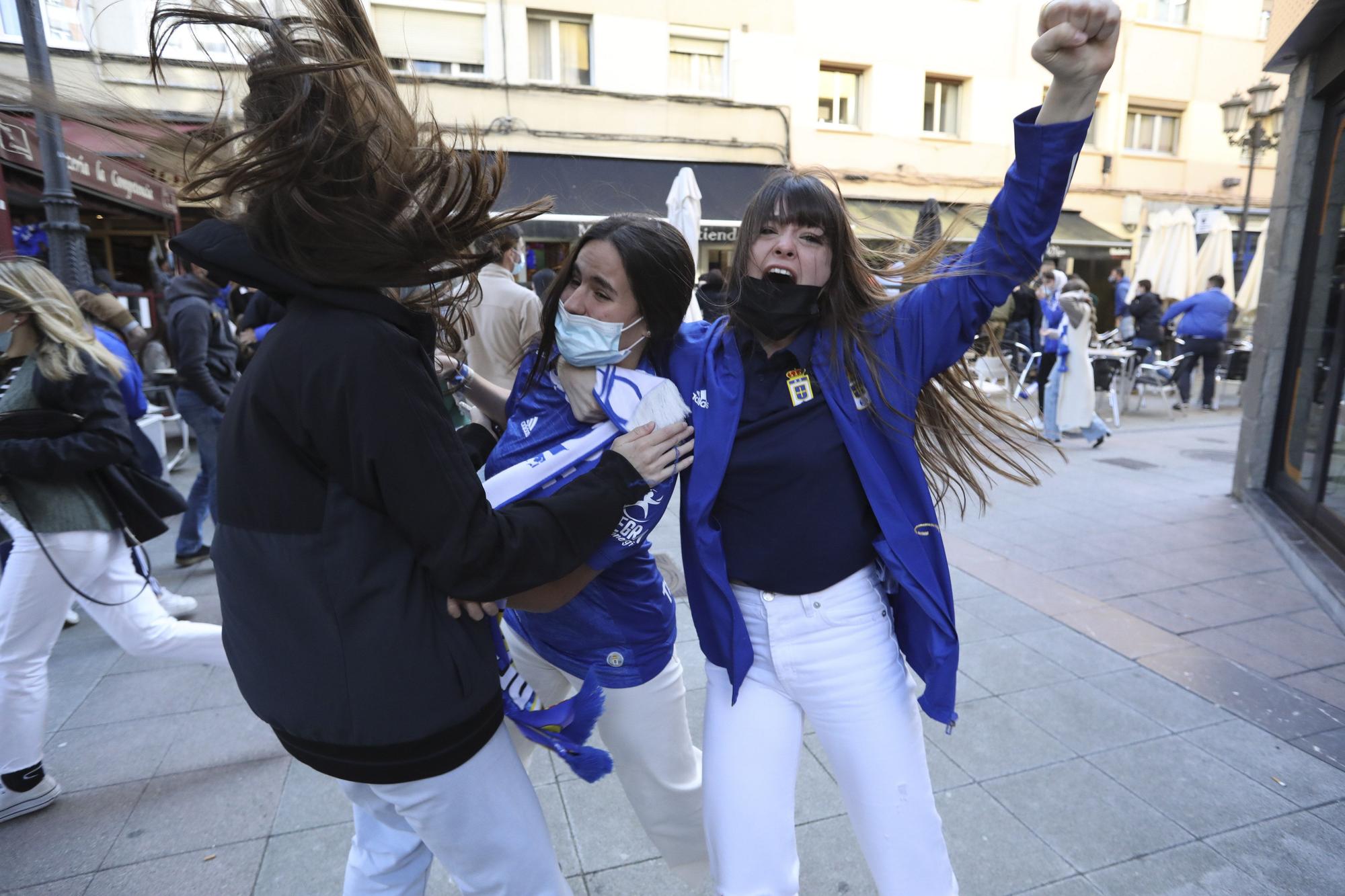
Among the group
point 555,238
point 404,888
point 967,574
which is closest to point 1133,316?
point 555,238

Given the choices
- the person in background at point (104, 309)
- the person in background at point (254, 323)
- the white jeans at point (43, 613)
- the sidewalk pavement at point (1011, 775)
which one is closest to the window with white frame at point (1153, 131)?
the sidewalk pavement at point (1011, 775)

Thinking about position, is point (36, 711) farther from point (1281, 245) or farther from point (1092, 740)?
point (1281, 245)

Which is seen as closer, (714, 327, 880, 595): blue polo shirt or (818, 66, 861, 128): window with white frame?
(714, 327, 880, 595): blue polo shirt

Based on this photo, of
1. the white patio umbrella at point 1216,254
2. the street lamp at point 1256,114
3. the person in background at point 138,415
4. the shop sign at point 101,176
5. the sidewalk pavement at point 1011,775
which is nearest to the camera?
the sidewalk pavement at point 1011,775

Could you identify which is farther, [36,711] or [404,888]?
[36,711]

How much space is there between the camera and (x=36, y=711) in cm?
273

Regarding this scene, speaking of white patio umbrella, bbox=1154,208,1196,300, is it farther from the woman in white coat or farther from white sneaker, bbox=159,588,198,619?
white sneaker, bbox=159,588,198,619

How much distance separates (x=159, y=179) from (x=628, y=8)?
50.7 feet

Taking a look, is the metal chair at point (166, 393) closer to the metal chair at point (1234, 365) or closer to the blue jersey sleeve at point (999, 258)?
the blue jersey sleeve at point (999, 258)

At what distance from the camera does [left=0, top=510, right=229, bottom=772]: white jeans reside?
2.68 metres

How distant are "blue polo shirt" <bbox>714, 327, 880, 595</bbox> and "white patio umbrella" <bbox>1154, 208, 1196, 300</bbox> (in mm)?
15101

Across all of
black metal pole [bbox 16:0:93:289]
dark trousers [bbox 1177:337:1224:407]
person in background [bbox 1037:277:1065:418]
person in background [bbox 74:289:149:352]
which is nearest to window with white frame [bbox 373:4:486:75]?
person in background [bbox 74:289:149:352]

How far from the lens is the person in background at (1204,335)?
37.5 feet

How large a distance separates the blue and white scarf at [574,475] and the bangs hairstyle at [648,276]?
163mm
